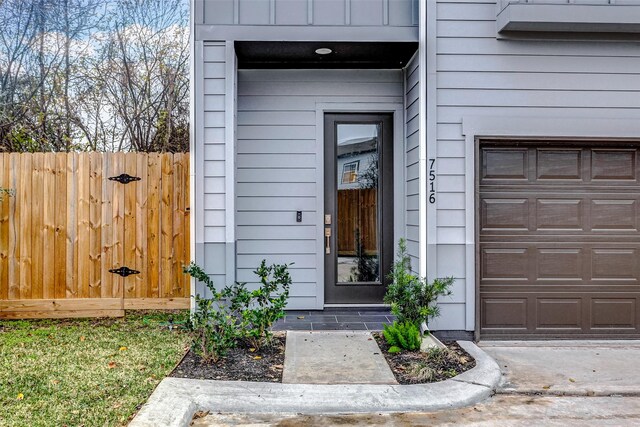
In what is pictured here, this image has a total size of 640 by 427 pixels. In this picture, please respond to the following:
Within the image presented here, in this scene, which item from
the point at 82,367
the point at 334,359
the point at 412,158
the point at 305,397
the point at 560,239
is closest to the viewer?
the point at 305,397

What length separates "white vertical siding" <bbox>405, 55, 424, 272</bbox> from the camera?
4461 mm

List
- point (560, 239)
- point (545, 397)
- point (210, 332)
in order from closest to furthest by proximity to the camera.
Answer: point (545, 397)
point (210, 332)
point (560, 239)

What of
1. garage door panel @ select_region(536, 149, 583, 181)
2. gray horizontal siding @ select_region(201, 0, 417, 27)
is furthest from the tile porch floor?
gray horizontal siding @ select_region(201, 0, 417, 27)

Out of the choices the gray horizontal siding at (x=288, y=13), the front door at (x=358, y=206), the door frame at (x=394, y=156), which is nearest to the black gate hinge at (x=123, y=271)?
the door frame at (x=394, y=156)

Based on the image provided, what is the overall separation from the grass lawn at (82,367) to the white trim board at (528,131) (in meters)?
2.67

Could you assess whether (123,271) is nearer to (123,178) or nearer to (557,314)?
(123,178)

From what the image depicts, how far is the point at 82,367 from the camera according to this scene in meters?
3.40

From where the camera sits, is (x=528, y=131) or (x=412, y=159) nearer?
(x=528, y=131)

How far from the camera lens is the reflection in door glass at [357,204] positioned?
5.23 m

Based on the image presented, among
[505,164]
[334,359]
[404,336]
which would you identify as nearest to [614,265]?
[505,164]

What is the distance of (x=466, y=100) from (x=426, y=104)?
0.37 metres

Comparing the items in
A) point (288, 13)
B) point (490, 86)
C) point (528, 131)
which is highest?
point (288, 13)

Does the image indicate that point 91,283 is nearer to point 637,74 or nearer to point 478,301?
point 478,301

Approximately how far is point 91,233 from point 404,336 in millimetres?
3289
